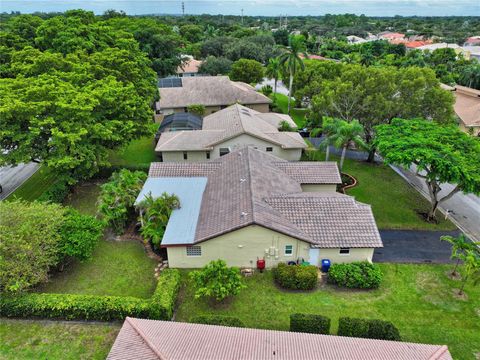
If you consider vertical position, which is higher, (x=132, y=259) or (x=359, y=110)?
(x=359, y=110)

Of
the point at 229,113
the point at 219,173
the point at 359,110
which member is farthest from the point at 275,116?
the point at 219,173

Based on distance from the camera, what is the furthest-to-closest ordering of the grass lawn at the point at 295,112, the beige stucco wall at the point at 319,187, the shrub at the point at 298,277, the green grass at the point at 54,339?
the grass lawn at the point at 295,112 < the beige stucco wall at the point at 319,187 < the shrub at the point at 298,277 < the green grass at the point at 54,339

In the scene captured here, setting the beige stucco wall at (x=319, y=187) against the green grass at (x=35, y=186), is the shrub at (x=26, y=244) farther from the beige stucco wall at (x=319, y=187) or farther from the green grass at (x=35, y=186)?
the beige stucco wall at (x=319, y=187)

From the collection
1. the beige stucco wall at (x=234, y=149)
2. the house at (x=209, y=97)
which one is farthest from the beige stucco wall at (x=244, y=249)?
the house at (x=209, y=97)

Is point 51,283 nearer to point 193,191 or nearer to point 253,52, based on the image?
point 193,191

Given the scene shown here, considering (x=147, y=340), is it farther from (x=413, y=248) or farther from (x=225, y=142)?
(x=225, y=142)
